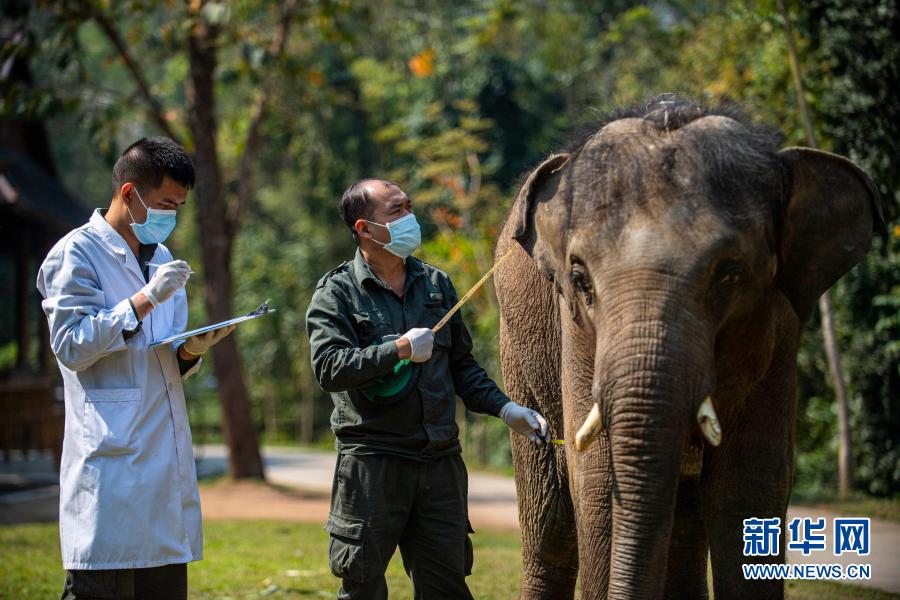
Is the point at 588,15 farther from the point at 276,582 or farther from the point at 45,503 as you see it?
the point at 276,582

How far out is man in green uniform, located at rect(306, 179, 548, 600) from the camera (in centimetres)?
474

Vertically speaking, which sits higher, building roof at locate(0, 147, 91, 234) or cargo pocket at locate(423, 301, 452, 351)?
building roof at locate(0, 147, 91, 234)

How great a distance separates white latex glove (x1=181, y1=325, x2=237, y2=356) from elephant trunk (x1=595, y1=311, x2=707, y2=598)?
1524mm

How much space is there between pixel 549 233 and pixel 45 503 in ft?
33.7

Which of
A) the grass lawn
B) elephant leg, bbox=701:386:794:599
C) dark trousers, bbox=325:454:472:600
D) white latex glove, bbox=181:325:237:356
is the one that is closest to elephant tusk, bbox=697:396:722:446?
elephant leg, bbox=701:386:794:599

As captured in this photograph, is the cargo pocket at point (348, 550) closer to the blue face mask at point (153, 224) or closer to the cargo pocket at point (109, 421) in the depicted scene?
the cargo pocket at point (109, 421)

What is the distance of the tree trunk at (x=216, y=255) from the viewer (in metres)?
14.9

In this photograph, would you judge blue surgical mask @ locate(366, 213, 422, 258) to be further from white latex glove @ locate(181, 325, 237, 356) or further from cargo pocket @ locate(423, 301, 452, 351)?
white latex glove @ locate(181, 325, 237, 356)

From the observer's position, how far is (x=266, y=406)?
1006 inches

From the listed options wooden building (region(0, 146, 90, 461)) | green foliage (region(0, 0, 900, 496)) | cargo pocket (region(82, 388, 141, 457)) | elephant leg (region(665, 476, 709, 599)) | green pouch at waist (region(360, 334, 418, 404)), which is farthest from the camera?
wooden building (region(0, 146, 90, 461))

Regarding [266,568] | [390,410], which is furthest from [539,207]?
[266,568]

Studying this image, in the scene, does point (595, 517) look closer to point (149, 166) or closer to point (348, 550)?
point (348, 550)

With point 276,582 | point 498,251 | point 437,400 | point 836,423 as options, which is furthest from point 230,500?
point 437,400

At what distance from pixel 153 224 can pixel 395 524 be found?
61.2 inches
